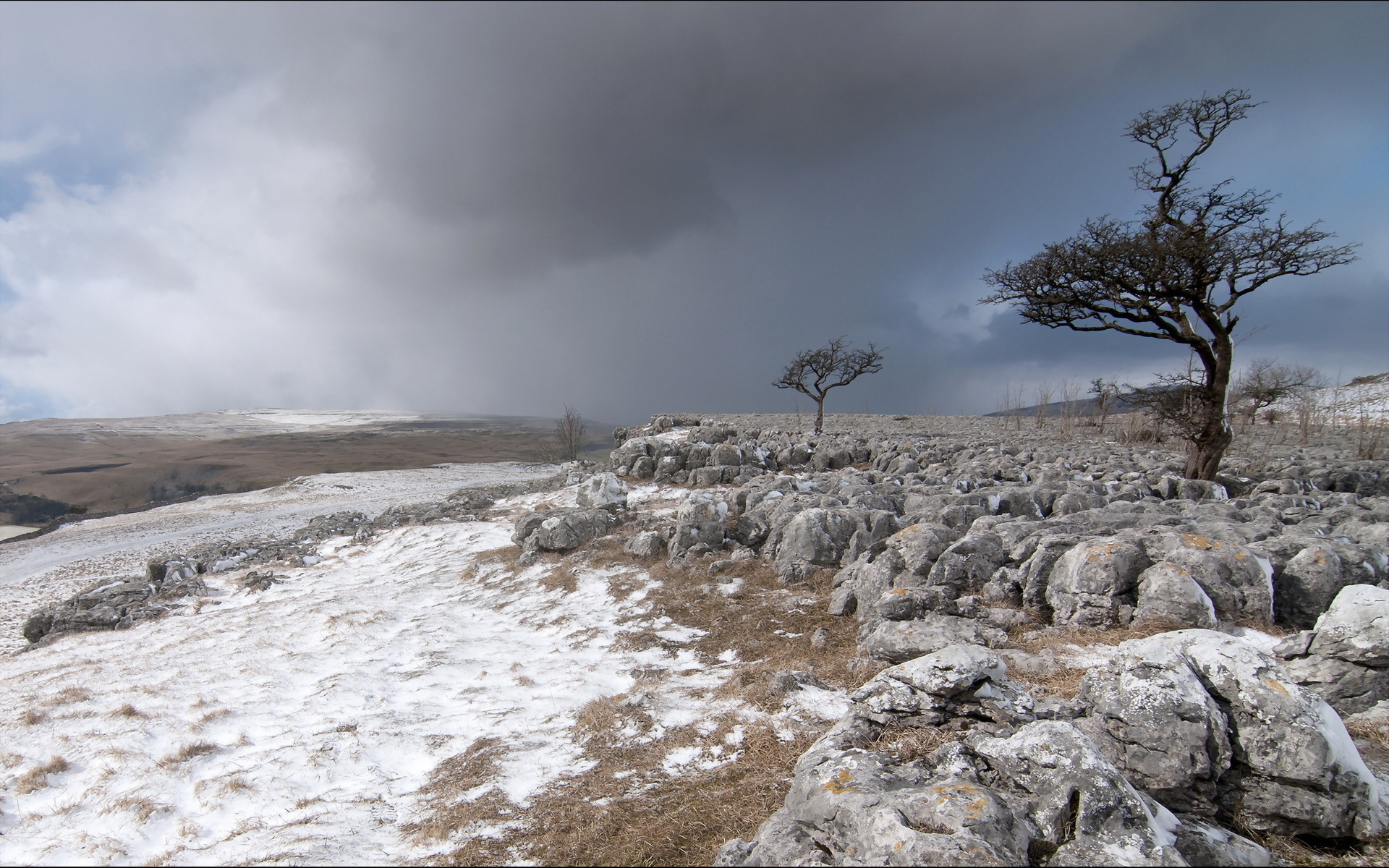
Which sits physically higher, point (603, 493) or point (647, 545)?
point (603, 493)

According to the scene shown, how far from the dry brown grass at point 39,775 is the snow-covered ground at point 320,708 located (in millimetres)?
27

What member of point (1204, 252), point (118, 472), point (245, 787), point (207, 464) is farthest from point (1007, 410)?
point (118, 472)

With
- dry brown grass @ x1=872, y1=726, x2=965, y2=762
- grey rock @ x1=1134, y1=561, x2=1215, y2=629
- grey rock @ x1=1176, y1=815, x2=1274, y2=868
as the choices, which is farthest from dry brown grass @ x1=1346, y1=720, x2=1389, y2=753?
dry brown grass @ x1=872, y1=726, x2=965, y2=762

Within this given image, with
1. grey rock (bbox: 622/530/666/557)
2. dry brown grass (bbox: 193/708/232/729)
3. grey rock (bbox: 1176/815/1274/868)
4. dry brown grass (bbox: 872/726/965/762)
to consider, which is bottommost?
dry brown grass (bbox: 193/708/232/729)

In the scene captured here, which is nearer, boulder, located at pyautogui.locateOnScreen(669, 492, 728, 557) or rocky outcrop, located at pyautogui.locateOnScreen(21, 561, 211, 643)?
boulder, located at pyautogui.locateOnScreen(669, 492, 728, 557)

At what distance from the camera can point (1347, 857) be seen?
313 centimetres

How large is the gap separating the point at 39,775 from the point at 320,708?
2572 mm

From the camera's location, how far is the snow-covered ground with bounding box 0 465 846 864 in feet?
16.2

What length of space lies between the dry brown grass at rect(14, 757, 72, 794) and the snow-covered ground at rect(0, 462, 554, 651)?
425 inches

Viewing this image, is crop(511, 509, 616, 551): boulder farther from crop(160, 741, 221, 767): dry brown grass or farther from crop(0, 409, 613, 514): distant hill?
crop(0, 409, 613, 514): distant hill

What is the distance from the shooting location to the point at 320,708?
294 inches

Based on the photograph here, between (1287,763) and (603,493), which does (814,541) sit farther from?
(603,493)

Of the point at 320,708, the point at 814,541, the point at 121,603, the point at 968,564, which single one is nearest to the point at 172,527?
the point at 121,603

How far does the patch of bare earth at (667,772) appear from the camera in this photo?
158 inches
